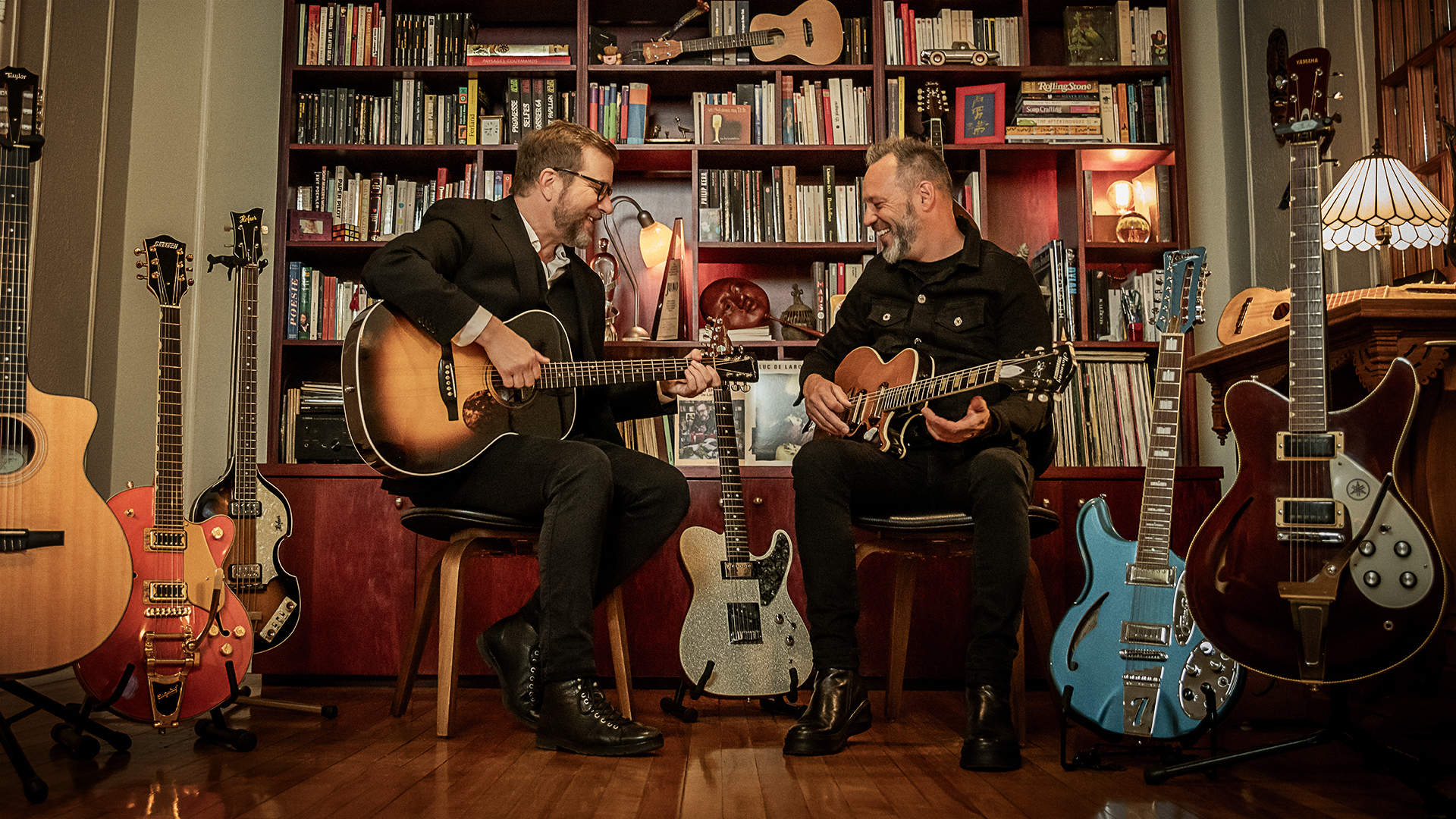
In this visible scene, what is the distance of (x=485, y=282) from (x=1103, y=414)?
6.18ft

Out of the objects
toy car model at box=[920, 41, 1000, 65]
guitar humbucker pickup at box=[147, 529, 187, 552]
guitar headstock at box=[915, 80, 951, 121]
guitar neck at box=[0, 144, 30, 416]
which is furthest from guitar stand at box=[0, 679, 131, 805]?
toy car model at box=[920, 41, 1000, 65]

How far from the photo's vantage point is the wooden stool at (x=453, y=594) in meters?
1.96

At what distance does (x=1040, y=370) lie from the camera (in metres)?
1.83

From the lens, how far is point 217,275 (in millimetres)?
3236

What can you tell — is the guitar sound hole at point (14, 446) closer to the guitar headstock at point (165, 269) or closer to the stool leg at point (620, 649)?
the guitar headstock at point (165, 269)

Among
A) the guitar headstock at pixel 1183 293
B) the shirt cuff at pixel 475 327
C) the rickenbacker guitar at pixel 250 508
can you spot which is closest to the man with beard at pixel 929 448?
the guitar headstock at pixel 1183 293

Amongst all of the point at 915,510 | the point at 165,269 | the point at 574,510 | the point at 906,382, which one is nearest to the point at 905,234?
the point at 906,382

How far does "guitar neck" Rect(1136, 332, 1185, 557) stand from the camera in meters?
1.76

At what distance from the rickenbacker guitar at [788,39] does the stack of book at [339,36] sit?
85 cm

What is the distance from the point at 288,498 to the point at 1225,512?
7.55 feet

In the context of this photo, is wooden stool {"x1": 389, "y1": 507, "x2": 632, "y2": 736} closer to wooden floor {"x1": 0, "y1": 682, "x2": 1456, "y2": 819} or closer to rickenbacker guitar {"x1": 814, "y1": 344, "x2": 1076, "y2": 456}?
wooden floor {"x1": 0, "y1": 682, "x2": 1456, "y2": 819}

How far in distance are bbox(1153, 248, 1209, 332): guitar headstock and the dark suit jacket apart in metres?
1.08

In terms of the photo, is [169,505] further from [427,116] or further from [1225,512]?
[1225,512]

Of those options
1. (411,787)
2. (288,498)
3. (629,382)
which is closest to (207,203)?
(288,498)
